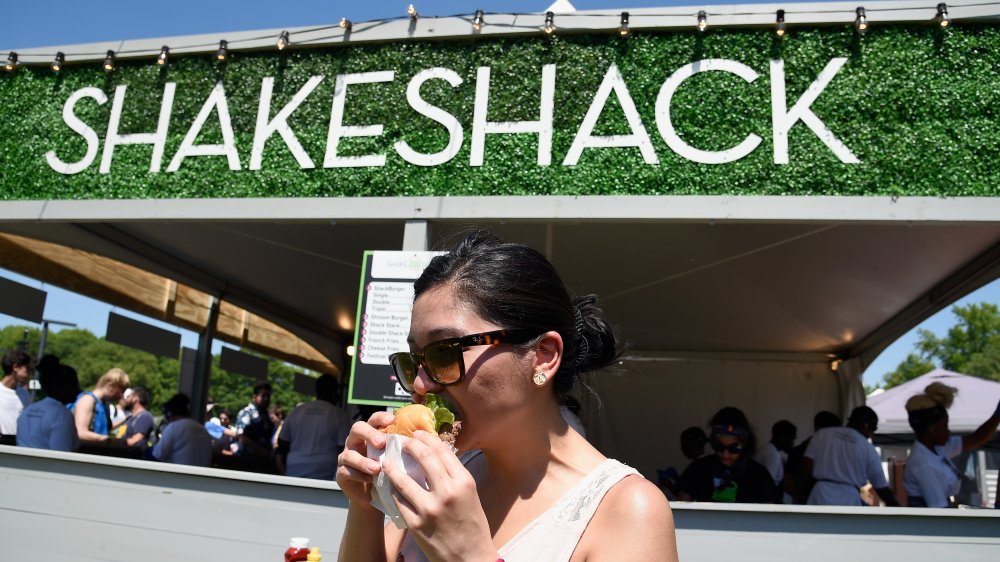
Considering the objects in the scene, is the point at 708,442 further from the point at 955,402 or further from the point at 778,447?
the point at 955,402

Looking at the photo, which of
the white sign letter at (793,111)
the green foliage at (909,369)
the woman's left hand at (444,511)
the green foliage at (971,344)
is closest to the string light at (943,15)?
the white sign letter at (793,111)

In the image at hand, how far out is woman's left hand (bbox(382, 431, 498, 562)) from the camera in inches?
52.2

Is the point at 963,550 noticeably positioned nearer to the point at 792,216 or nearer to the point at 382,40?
the point at 792,216

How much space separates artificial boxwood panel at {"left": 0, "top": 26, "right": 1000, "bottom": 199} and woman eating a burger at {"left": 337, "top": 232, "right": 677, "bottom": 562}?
2900mm

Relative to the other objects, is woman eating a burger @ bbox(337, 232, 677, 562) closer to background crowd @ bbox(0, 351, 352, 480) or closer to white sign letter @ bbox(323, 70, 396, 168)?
white sign letter @ bbox(323, 70, 396, 168)

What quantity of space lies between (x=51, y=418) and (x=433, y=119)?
11.3 ft

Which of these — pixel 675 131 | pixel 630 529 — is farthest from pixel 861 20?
pixel 630 529

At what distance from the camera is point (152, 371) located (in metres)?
63.1

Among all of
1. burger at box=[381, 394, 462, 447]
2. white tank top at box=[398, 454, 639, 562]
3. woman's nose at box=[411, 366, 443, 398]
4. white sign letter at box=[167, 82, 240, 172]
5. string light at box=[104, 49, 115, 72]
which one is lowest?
white tank top at box=[398, 454, 639, 562]

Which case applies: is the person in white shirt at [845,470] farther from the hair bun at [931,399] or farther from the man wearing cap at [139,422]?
the man wearing cap at [139,422]

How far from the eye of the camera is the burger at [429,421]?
1.50 metres

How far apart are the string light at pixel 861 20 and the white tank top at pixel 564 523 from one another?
12.4 ft

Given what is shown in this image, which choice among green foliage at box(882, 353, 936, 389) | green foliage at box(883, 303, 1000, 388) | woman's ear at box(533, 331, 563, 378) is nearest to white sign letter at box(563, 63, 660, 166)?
woman's ear at box(533, 331, 563, 378)

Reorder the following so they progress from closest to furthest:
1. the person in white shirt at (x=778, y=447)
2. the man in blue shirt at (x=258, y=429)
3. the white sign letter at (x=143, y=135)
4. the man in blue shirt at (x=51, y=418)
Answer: the white sign letter at (x=143, y=135), the man in blue shirt at (x=51, y=418), the person in white shirt at (x=778, y=447), the man in blue shirt at (x=258, y=429)
